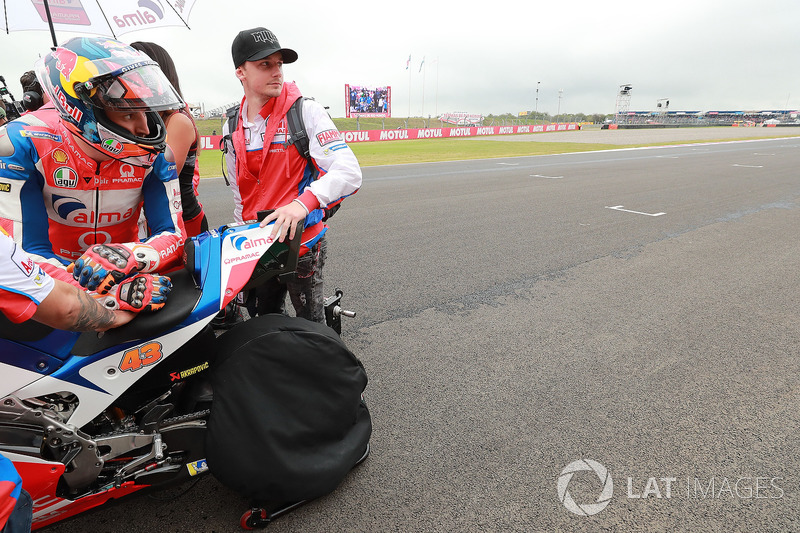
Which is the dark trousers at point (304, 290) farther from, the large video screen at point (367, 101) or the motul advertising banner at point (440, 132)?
the large video screen at point (367, 101)

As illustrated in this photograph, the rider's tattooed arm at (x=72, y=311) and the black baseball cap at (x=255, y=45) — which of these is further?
the black baseball cap at (x=255, y=45)

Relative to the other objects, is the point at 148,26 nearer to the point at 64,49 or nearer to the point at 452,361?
the point at 64,49

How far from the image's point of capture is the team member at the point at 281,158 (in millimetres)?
2285

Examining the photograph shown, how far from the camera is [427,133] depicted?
42.8 metres

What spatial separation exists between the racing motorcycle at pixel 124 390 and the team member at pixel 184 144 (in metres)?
1.19

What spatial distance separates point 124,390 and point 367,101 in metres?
55.9

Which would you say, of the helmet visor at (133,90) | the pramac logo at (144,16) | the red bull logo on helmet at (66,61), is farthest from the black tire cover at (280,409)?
the pramac logo at (144,16)

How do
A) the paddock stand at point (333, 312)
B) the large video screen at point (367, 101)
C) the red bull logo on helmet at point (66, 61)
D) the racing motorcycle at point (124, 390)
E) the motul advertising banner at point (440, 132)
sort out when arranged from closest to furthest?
the racing motorcycle at point (124, 390) < the red bull logo on helmet at point (66, 61) < the paddock stand at point (333, 312) < the motul advertising banner at point (440, 132) < the large video screen at point (367, 101)

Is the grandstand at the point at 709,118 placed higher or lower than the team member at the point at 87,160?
higher

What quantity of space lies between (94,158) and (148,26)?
2878 millimetres

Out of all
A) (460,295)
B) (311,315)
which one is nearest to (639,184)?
(460,295)

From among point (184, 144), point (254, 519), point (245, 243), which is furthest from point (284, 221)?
point (184, 144)

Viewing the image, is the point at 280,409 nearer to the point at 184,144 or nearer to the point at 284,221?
the point at 284,221

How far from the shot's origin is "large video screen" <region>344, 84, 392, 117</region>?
52516mm
